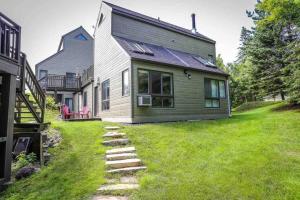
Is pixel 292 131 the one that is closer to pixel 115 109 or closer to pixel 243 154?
pixel 243 154

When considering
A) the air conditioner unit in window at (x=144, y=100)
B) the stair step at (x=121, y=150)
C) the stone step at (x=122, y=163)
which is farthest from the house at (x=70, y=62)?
the stone step at (x=122, y=163)

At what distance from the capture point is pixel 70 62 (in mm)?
20344

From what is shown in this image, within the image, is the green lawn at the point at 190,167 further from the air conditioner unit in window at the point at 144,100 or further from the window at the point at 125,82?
the window at the point at 125,82

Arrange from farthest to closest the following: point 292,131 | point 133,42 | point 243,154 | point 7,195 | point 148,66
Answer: point 133,42
point 148,66
point 292,131
point 243,154
point 7,195

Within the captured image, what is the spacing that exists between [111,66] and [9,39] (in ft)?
21.6

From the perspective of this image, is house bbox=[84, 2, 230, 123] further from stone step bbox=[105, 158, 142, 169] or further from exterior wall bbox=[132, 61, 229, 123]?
stone step bbox=[105, 158, 142, 169]

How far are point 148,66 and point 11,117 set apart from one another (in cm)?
603

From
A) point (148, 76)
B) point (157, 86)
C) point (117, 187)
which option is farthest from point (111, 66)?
point (117, 187)

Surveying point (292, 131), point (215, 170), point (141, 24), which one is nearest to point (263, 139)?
point (292, 131)

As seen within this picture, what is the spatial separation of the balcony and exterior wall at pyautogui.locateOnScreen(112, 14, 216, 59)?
7692mm

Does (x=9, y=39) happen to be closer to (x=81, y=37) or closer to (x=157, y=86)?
(x=157, y=86)

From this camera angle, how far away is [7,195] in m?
3.63

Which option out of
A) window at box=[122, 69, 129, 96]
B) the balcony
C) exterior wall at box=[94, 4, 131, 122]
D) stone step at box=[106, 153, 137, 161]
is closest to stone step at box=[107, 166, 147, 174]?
stone step at box=[106, 153, 137, 161]

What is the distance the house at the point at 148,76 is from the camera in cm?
903
